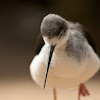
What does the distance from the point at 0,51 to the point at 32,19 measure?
1.82 ft

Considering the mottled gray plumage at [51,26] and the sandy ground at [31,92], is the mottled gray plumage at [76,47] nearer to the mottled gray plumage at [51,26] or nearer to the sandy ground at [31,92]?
the mottled gray plumage at [51,26]

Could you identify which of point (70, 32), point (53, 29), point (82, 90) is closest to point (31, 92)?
point (82, 90)

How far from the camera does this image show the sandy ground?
83.2 inches

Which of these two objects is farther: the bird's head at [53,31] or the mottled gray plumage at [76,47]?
the mottled gray plumage at [76,47]

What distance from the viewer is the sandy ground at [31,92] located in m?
2.11

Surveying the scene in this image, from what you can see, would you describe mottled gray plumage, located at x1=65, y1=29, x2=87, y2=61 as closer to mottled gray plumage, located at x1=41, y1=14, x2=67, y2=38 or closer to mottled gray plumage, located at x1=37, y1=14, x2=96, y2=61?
mottled gray plumage, located at x1=37, y1=14, x2=96, y2=61

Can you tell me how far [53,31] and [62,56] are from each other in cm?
15

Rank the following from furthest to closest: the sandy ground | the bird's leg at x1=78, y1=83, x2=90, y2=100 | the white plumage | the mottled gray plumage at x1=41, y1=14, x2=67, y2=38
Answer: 1. the sandy ground
2. the bird's leg at x1=78, y1=83, x2=90, y2=100
3. the white plumage
4. the mottled gray plumage at x1=41, y1=14, x2=67, y2=38

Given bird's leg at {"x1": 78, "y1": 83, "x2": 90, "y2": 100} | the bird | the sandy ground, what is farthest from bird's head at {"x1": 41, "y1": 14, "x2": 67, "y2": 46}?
the sandy ground

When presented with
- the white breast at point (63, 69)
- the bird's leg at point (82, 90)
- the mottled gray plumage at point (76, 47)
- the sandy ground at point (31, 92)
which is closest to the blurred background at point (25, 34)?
the sandy ground at point (31, 92)

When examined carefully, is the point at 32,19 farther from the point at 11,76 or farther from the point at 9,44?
the point at 11,76

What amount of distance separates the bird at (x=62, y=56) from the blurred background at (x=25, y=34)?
0.52 m

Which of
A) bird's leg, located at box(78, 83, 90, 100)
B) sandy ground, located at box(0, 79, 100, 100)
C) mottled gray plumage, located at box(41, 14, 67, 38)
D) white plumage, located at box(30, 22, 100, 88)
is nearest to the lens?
mottled gray plumage, located at box(41, 14, 67, 38)

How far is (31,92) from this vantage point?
2.17 metres
